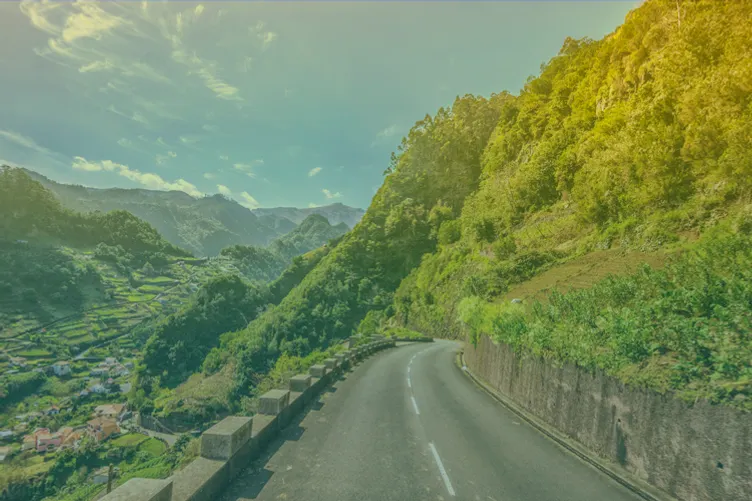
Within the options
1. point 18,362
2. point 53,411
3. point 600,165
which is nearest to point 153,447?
point 53,411

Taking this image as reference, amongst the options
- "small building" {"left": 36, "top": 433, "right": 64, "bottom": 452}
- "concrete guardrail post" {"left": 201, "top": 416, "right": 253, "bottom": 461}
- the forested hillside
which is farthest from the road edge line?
"small building" {"left": 36, "top": 433, "right": 64, "bottom": 452}

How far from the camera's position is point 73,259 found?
164m

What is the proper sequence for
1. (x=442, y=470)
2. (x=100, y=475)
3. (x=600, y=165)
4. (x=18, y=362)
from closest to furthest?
Result: (x=442, y=470) → (x=600, y=165) → (x=100, y=475) → (x=18, y=362)

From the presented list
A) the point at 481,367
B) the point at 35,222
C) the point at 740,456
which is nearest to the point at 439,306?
the point at 481,367

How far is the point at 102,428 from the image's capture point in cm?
6775

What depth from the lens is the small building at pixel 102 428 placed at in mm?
65438

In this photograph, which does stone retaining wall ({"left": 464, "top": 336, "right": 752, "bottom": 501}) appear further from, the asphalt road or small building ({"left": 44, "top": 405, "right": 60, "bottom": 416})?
small building ({"left": 44, "top": 405, "right": 60, "bottom": 416})

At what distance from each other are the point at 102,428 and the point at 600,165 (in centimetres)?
8940

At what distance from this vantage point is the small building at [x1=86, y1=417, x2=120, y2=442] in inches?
2576

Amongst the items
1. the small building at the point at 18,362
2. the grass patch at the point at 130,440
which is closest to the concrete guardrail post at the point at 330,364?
the grass patch at the point at 130,440

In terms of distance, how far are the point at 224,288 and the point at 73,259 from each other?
314 ft

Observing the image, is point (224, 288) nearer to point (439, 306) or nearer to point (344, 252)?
point (344, 252)

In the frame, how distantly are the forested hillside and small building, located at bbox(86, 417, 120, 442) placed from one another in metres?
36.4

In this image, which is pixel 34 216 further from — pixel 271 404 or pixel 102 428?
pixel 271 404
